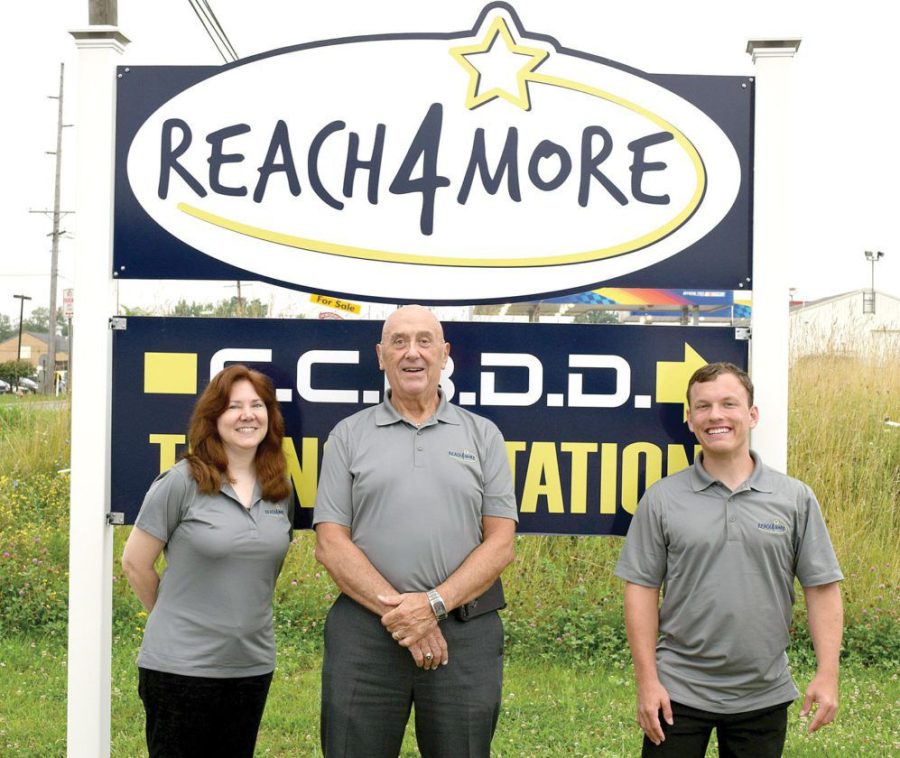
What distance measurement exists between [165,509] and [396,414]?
75 cm

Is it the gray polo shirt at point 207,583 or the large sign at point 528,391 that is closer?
the gray polo shirt at point 207,583

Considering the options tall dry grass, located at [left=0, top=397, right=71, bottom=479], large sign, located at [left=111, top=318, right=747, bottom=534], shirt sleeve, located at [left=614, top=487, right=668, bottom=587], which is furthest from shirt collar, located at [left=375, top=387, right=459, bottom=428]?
tall dry grass, located at [left=0, top=397, right=71, bottom=479]

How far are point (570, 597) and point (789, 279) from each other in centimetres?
347

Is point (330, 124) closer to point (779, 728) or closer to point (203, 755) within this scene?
point (203, 755)

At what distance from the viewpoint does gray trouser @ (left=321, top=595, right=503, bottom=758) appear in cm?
273

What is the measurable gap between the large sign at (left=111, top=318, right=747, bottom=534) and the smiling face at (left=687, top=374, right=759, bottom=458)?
619 millimetres

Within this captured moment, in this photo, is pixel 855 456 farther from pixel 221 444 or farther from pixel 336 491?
pixel 221 444

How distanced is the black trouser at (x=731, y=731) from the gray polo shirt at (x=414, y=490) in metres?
0.77

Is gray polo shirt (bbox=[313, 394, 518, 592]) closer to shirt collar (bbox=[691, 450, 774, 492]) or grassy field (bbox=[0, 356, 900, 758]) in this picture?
shirt collar (bbox=[691, 450, 774, 492])

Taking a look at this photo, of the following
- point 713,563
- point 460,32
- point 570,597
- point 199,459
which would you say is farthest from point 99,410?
point 570,597

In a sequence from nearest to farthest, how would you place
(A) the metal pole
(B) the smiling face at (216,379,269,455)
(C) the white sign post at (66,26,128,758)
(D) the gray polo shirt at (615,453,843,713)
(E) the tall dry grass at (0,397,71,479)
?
(D) the gray polo shirt at (615,453,843,713)
(B) the smiling face at (216,379,269,455)
(C) the white sign post at (66,26,128,758)
(E) the tall dry grass at (0,397,71,479)
(A) the metal pole

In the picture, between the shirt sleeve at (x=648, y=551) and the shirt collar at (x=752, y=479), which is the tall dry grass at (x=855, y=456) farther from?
the shirt sleeve at (x=648, y=551)

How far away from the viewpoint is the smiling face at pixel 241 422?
281 centimetres

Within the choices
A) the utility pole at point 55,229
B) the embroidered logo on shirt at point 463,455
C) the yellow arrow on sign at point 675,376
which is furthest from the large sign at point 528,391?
the utility pole at point 55,229
